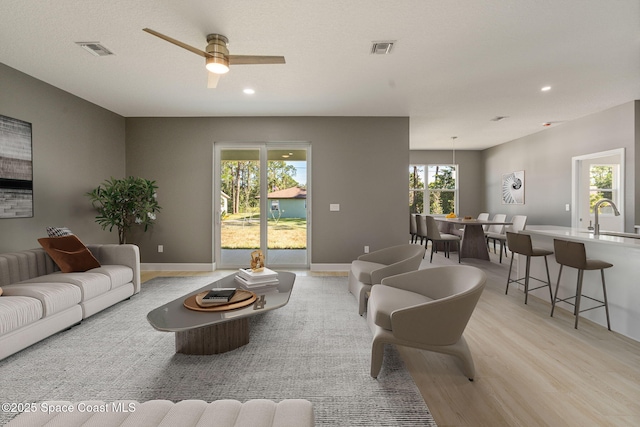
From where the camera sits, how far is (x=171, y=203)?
5.20 metres

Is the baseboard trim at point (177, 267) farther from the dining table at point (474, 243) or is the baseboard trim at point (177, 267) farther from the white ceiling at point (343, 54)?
the dining table at point (474, 243)

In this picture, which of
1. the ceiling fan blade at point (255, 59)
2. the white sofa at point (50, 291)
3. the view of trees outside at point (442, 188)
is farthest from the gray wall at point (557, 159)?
the white sofa at point (50, 291)

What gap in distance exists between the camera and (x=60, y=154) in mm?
3977

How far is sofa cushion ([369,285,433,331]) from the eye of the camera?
202 centimetres

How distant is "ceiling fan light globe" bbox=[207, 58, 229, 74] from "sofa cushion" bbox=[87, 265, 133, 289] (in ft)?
8.01

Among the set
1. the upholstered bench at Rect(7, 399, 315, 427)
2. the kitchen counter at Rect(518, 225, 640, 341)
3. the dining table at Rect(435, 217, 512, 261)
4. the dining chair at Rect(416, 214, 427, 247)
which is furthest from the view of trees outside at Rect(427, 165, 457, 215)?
the upholstered bench at Rect(7, 399, 315, 427)

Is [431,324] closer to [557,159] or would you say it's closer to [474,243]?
[474,243]

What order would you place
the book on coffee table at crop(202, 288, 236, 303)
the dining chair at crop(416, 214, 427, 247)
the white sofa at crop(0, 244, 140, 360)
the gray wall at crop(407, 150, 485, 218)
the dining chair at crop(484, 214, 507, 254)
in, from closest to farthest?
the white sofa at crop(0, 244, 140, 360) → the book on coffee table at crop(202, 288, 236, 303) → the dining chair at crop(416, 214, 427, 247) → the dining chair at crop(484, 214, 507, 254) → the gray wall at crop(407, 150, 485, 218)

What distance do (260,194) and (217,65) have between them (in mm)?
2928

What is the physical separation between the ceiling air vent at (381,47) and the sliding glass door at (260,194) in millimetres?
2451

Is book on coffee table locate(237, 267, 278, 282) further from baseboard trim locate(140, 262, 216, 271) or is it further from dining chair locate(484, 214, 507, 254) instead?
dining chair locate(484, 214, 507, 254)

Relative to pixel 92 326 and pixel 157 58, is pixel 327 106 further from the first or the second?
pixel 92 326

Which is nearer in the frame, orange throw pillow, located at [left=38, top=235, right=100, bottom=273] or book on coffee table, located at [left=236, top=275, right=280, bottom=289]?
book on coffee table, located at [left=236, top=275, right=280, bottom=289]

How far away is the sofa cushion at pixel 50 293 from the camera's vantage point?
7.93ft
